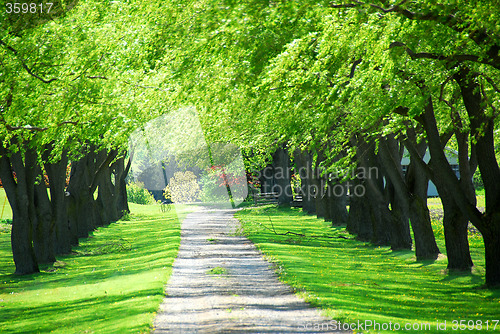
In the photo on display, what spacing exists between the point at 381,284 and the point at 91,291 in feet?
22.7

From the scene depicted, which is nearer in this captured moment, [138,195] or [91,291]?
[91,291]

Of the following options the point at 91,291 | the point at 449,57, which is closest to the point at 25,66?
the point at 91,291

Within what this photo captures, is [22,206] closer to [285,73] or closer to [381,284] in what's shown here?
[285,73]

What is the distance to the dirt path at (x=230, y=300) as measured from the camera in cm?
886

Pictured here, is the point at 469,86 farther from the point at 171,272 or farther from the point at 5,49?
the point at 5,49

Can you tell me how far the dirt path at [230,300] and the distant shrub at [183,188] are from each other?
32138mm

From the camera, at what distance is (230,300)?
36.2 ft

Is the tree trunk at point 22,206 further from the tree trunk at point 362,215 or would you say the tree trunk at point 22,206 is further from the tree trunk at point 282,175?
the tree trunk at point 282,175

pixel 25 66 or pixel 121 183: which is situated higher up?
pixel 25 66

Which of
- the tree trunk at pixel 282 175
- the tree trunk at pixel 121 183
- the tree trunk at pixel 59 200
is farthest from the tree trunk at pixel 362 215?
the tree trunk at pixel 282 175

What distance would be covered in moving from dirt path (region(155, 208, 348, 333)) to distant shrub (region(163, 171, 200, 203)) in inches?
1265

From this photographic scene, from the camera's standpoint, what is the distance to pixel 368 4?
9.16 metres

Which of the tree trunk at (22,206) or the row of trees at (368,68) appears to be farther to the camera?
the tree trunk at (22,206)

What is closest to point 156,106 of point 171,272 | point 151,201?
point 171,272
